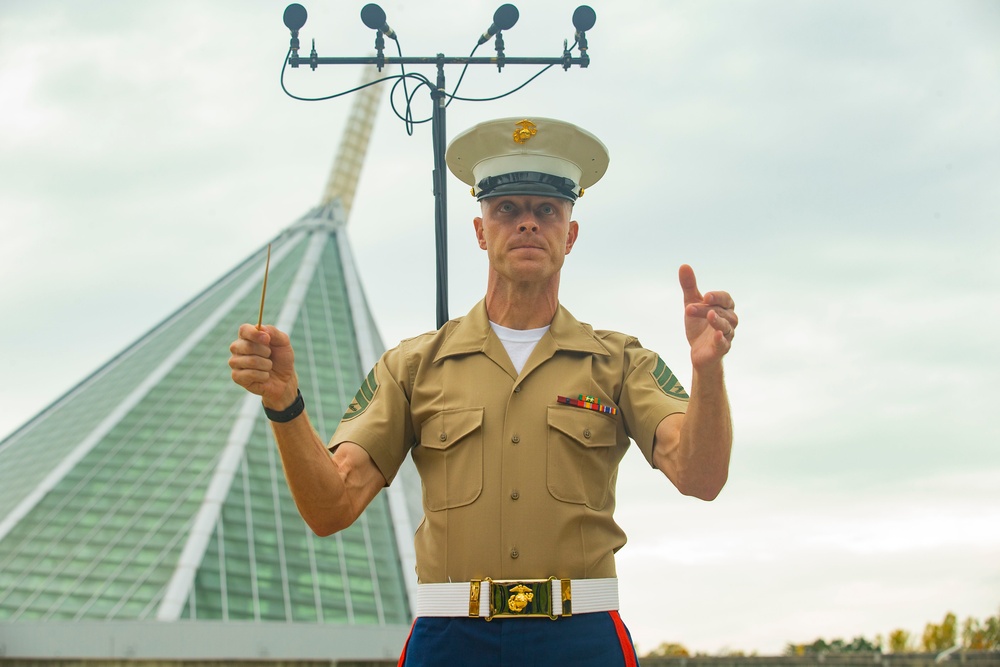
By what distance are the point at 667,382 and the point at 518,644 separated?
1018mm

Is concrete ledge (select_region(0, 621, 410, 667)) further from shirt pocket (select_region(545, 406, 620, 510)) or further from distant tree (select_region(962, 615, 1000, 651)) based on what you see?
distant tree (select_region(962, 615, 1000, 651))

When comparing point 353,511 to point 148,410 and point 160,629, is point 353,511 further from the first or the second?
point 148,410

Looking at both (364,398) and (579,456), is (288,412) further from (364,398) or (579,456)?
(579,456)

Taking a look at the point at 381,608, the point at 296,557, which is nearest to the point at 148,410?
the point at 296,557

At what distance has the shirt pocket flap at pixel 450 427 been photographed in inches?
141

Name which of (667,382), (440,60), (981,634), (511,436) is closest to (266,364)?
(511,436)

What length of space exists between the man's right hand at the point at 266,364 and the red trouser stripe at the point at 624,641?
121 centimetres

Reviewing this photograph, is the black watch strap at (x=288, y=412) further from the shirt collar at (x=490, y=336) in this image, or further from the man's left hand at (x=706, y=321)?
the man's left hand at (x=706, y=321)

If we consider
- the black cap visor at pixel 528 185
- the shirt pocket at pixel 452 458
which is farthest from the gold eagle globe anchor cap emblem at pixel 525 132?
the shirt pocket at pixel 452 458

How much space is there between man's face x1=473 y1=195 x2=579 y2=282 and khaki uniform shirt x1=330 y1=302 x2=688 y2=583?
229 millimetres

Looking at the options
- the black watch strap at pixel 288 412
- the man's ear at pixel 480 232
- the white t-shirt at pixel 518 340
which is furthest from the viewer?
the man's ear at pixel 480 232

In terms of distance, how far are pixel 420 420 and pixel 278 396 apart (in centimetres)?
64

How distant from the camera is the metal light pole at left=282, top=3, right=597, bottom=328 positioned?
15.8 ft

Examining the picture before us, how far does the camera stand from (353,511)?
3.55m
